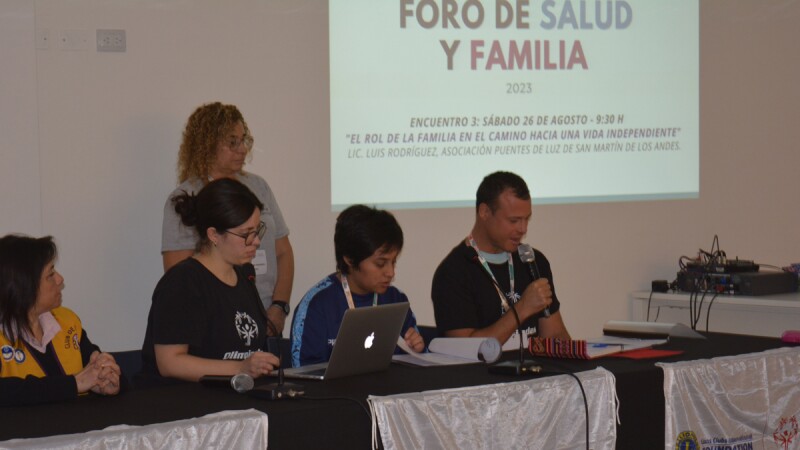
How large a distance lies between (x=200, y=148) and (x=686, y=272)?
265 centimetres

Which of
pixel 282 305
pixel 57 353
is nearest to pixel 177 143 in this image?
pixel 282 305

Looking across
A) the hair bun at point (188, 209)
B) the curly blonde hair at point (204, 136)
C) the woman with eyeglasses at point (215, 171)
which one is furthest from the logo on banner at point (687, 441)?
the curly blonde hair at point (204, 136)

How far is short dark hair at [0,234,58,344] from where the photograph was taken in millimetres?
2520

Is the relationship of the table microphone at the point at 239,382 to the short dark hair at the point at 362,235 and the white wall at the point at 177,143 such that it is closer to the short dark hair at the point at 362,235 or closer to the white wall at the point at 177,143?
the short dark hair at the point at 362,235

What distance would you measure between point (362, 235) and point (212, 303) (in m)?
0.48

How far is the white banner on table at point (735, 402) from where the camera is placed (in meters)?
2.87

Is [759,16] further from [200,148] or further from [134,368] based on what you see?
[134,368]

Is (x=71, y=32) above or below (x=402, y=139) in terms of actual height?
A: above

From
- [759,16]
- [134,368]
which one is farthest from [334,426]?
[759,16]

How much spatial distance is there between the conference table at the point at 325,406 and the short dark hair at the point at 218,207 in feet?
1.40

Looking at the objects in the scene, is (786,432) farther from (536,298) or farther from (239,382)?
(239,382)

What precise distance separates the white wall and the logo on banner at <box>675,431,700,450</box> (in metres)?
2.24

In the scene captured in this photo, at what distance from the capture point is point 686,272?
5355 mm

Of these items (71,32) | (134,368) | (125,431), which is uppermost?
(71,32)
